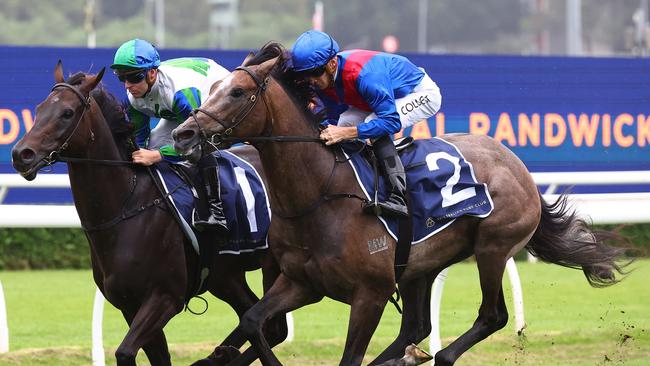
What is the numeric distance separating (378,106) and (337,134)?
223mm

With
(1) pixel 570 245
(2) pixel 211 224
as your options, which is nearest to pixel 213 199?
(2) pixel 211 224

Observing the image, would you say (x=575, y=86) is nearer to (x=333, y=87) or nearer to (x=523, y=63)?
(x=523, y=63)

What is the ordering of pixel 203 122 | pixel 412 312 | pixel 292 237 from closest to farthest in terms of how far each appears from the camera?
pixel 203 122
pixel 292 237
pixel 412 312

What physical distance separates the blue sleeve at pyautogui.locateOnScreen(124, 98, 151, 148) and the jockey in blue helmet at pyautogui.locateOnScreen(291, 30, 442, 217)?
909 millimetres

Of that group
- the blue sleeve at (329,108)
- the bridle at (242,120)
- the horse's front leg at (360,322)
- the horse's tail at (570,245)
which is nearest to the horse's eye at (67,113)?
the bridle at (242,120)

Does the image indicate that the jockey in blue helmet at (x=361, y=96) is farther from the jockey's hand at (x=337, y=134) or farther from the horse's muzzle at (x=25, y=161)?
the horse's muzzle at (x=25, y=161)

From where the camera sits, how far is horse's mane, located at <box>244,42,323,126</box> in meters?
4.95

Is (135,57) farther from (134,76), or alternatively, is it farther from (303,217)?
(303,217)

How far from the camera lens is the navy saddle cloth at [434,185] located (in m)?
5.15

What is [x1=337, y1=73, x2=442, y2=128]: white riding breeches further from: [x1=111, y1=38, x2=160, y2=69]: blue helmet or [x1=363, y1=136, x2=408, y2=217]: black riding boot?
[x1=111, y1=38, x2=160, y2=69]: blue helmet

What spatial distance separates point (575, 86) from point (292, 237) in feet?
19.7

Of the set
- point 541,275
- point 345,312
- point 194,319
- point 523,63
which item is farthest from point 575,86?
point 194,319

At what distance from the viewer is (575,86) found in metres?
10.3

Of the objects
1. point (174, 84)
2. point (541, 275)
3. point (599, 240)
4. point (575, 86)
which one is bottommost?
point (541, 275)
